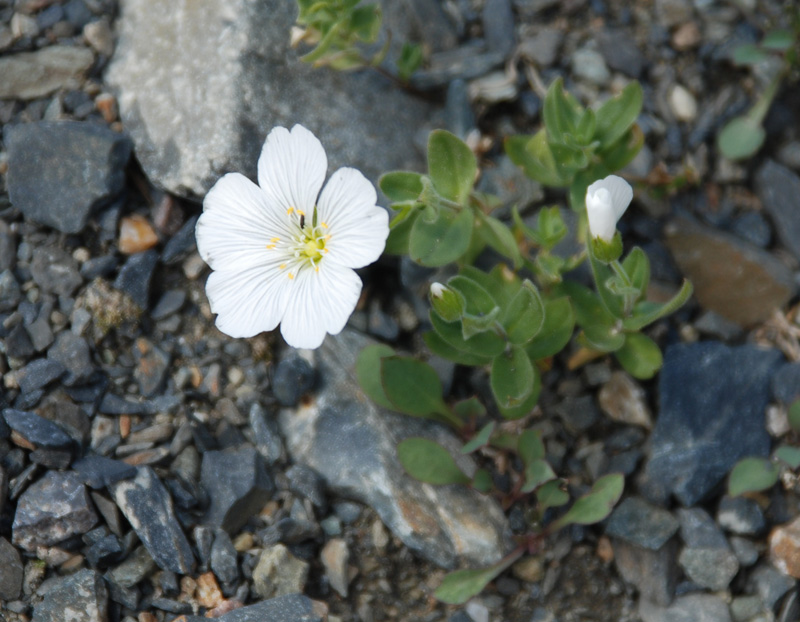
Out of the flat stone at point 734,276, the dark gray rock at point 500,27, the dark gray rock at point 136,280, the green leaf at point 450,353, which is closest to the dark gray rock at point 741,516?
the flat stone at point 734,276

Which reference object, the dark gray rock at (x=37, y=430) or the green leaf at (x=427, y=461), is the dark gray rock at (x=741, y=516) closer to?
the green leaf at (x=427, y=461)

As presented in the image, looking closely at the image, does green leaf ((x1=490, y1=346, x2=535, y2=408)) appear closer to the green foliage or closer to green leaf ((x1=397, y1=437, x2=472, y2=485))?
green leaf ((x1=397, y1=437, x2=472, y2=485))

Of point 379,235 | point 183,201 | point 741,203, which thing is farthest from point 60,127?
point 741,203

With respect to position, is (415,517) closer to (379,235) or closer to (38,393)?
(379,235)

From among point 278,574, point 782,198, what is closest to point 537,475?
point 278,574

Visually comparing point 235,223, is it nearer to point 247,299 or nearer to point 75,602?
point 247,299

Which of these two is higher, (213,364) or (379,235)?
(379,235)

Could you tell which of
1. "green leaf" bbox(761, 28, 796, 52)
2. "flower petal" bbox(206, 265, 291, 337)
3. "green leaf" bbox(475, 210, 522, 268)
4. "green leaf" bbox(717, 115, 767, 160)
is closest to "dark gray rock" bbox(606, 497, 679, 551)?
"green leaf" bbox(475, 210, 522, 268)
